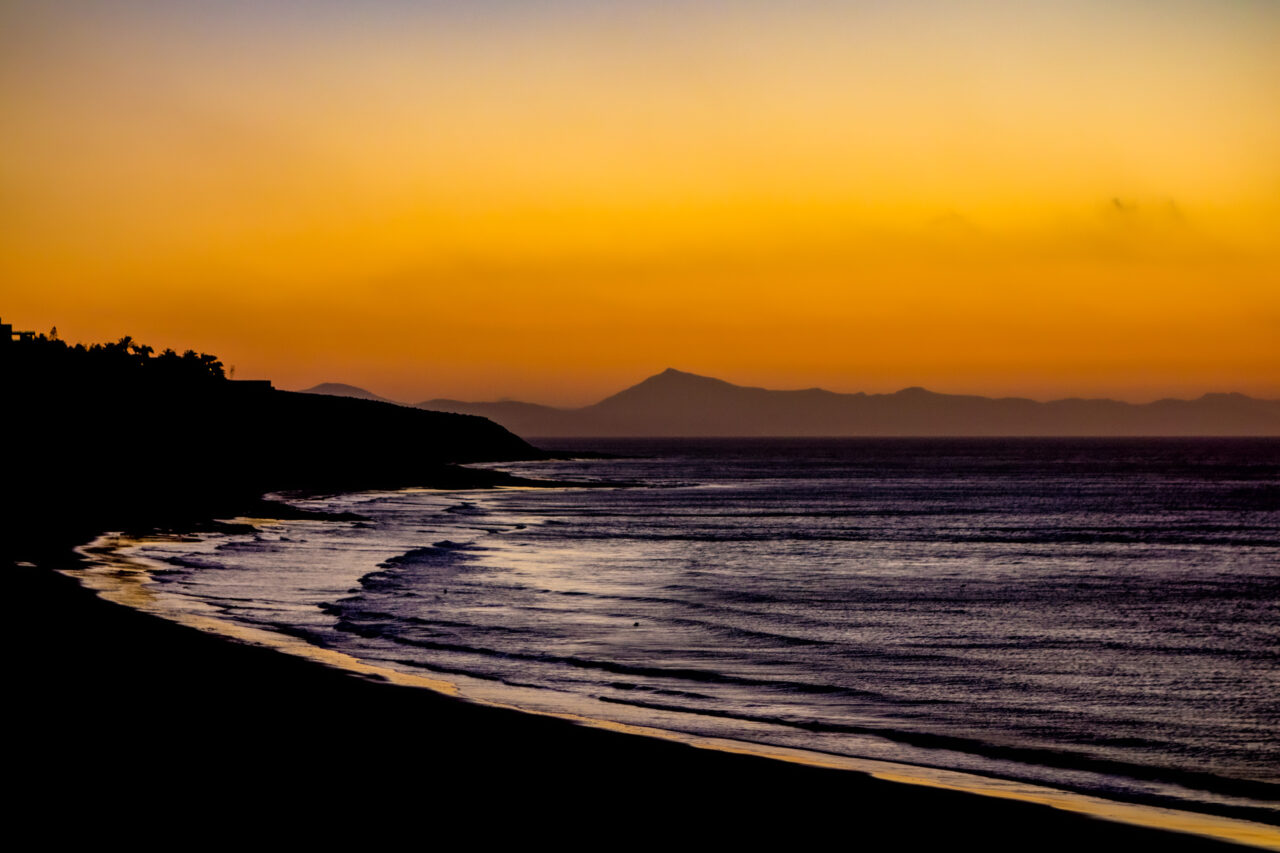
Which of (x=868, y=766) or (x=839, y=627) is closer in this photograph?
(x=868, y=766)

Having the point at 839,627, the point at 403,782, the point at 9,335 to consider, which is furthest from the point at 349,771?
the point at 9,335

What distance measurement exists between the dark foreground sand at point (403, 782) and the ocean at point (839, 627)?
1.99m

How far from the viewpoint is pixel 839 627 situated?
24734 millimetres

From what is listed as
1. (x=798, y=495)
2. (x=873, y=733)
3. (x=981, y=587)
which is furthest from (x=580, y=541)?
(x=798, y=495)

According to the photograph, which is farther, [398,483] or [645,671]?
[398,483]

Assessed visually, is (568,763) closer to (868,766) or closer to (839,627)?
(868,766)

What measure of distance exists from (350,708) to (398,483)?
90.9m

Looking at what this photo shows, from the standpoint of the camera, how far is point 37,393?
385 ft

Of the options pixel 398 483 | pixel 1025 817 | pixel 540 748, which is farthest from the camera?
pixel 398 483

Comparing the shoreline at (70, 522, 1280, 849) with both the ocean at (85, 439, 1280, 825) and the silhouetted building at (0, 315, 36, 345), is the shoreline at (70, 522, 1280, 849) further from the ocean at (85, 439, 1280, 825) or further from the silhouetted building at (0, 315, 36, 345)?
the silhouetted building at (0, 315, 36, 345)

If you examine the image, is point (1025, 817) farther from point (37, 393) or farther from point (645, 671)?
point (37, 393)

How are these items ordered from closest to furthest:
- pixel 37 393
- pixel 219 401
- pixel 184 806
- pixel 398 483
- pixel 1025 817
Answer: pixel 184 806 → pixel 1025 817 → pixel 398 483 → pixel 37 393 → pixel 219 401

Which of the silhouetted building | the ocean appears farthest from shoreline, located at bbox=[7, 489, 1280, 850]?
the silhouetted building

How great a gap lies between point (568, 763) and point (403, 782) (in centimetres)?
192
